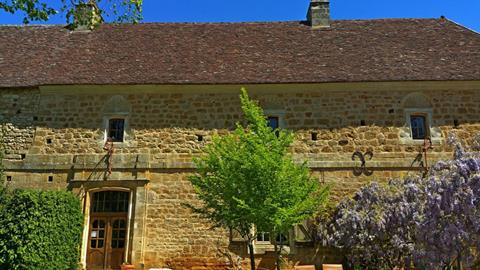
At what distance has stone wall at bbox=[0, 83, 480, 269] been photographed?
12.5 metres

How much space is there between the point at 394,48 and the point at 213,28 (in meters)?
6.25

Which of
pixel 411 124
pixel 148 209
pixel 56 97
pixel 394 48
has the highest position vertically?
pixel 394 48

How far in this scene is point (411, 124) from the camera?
13.0m

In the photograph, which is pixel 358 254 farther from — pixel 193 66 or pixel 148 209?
pixel 193 66

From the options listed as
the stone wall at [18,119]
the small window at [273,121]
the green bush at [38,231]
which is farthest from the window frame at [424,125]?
Result: the stone wall at [18,119]

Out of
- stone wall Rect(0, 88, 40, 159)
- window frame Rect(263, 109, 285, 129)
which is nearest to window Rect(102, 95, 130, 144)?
stone wall Rect(0, 88, 40, 159)

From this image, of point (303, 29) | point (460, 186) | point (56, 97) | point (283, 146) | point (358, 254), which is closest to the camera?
point (460, 186)

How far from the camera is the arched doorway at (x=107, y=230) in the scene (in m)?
12.5

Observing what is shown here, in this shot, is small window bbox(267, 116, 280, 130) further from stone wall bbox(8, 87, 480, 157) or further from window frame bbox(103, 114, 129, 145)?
window frame bbox(103, 114, 129, 145)

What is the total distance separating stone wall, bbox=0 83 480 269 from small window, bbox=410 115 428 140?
0.25 metres

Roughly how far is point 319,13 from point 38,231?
11400 mm

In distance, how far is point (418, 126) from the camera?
13.0 metres

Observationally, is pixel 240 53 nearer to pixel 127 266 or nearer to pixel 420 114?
pixel 420 114

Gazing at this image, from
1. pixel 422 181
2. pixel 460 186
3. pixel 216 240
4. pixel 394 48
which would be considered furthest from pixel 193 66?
pixel 460 186
